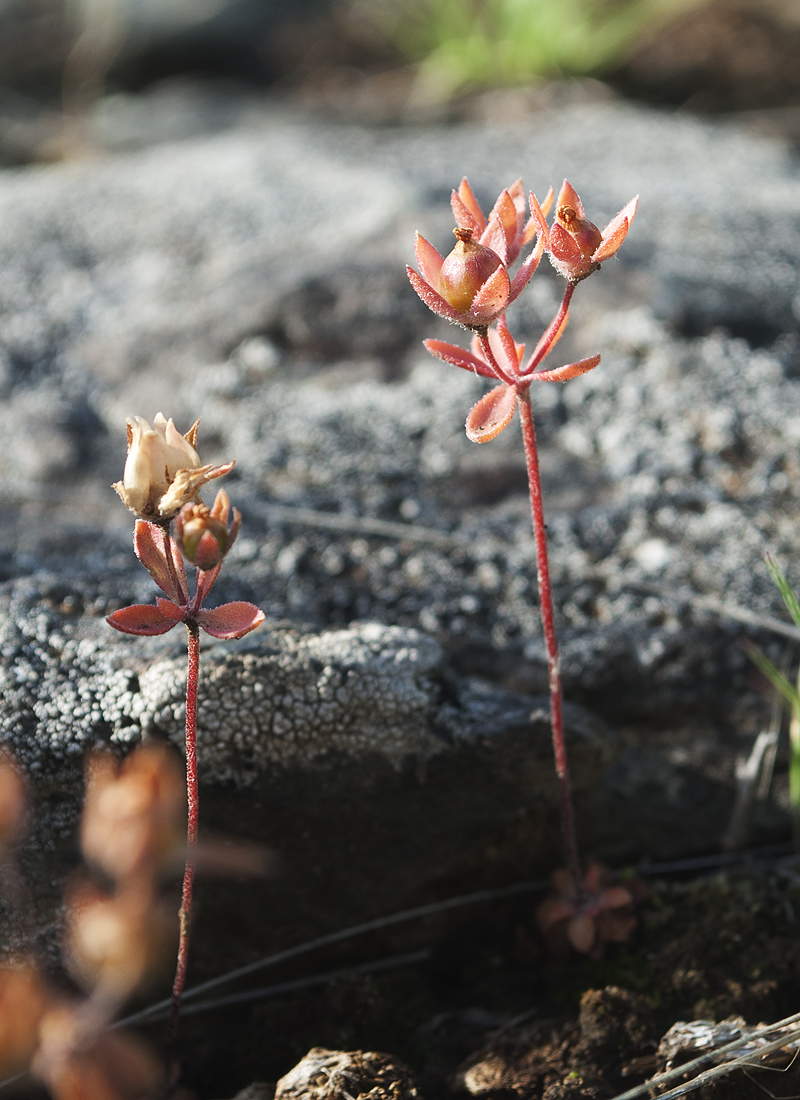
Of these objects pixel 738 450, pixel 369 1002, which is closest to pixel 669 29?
pixel 738 450

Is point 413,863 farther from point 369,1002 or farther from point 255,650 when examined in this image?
point 255,650

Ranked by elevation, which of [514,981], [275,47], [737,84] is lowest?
[514,981]

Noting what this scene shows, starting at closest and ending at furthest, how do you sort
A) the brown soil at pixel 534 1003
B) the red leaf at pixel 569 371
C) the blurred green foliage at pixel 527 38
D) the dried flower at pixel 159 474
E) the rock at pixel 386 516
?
the dried flower at pixel 159 474, the red leaf at pixel 569 371, the brown soil at pixel 534 1003, the rock at pixel 386 516, the blurred green foliage at pixel 527 38

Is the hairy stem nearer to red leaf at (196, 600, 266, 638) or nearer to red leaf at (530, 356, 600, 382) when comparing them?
red leaf at (196, 600, 266, 638)

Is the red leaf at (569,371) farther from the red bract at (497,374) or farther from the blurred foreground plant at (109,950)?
the blurred foreground plant at (109,950)

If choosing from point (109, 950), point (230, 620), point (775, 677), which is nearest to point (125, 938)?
point (109, 950)

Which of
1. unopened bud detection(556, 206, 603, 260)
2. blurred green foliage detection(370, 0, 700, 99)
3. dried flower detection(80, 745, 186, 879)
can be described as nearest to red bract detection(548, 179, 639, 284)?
unopened bud detection(556, 206, 603, 260)

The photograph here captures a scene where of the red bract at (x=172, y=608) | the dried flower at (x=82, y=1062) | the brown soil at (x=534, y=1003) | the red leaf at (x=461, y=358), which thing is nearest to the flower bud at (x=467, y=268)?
the red leaf at (x=461, y=358)
